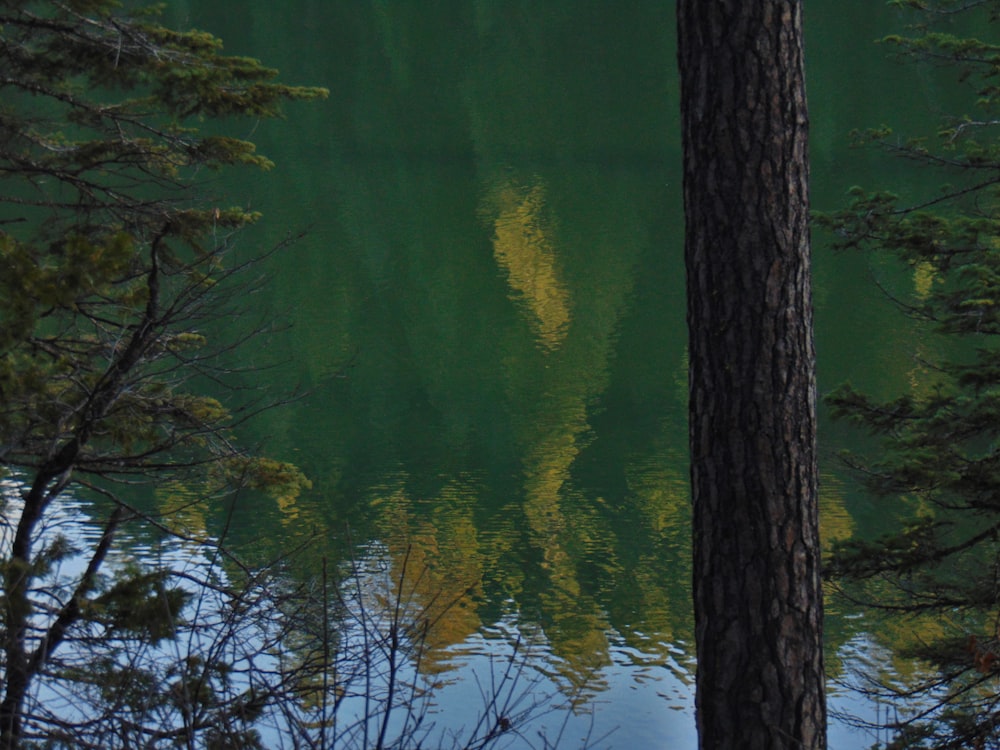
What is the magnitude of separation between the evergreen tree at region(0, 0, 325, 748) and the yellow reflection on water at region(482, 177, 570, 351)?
13.0m

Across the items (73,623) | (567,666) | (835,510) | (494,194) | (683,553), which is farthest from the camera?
(494,194)

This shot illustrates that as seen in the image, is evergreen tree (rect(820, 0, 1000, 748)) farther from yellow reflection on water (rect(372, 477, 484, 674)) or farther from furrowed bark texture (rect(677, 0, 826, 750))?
yellow reflection on water (rect(372, 477, 484, 674))

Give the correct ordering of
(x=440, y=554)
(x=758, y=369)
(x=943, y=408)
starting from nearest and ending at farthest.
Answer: (x=758, y=369), (x=943, y=408), (x=440, y=554)

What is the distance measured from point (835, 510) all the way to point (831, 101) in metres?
23.8

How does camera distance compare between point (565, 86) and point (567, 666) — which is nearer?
point (567, 666)

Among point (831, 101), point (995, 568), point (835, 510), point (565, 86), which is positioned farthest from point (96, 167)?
point (565, 86)

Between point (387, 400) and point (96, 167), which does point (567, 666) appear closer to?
point (96, 167)

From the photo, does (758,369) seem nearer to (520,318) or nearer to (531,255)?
(520,318)

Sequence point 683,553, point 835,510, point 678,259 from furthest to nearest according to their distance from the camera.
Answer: point 678,259 < point 835,510 < point 683,553

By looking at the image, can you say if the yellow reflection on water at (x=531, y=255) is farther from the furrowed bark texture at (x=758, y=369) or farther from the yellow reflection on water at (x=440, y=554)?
the furrowed bark texture at (x=758, y=369)

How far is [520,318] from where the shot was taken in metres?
19.7

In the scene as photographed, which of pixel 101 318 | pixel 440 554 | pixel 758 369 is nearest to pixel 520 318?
pixel 440 554

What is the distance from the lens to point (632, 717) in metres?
7.17

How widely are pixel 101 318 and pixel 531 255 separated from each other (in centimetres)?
1798
